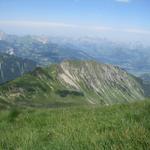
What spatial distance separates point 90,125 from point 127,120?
3.12 ft

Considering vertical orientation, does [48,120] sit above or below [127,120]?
below

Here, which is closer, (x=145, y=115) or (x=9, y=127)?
(x=145, y=115)

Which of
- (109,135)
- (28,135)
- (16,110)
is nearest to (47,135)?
(28,135)

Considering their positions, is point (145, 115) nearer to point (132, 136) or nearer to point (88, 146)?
point (132, 136)

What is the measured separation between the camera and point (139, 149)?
513 centimetres

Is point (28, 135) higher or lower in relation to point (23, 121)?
higher

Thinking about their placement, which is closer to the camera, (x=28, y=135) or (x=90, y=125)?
(x=28, y=135)

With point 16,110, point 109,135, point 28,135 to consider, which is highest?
point 109,135

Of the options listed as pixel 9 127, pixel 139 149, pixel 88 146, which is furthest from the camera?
pixel 9 127

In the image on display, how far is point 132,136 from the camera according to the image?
5.91m

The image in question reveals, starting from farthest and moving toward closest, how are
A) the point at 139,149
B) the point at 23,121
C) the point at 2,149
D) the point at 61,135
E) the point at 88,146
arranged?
the point at 23,121 < the point at 61,135 < the point at 2,149 < the point at 88,146 < the point at 139,149

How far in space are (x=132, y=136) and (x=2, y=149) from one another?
260 centimetres

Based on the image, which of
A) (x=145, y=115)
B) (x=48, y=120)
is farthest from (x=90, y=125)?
(x=48, y=120)

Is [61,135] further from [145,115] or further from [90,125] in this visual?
[145,115]
